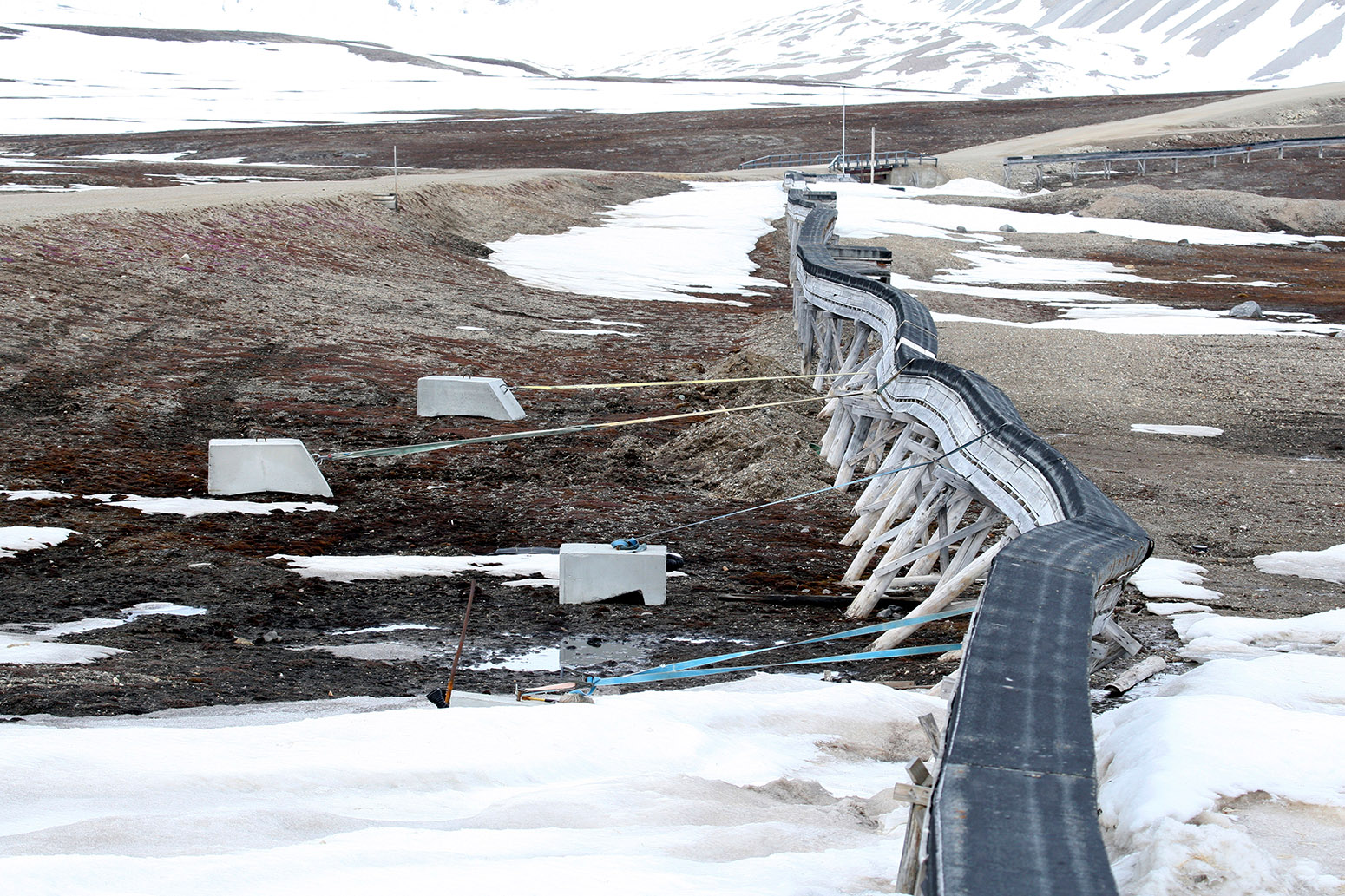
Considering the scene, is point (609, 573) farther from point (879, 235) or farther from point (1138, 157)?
point (1138, 157)

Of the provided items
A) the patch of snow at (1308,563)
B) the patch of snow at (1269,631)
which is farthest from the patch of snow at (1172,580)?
the patch of snow at (1269,631)

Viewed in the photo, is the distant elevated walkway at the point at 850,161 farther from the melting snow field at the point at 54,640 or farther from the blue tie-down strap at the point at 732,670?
the melting snow field at the point at 54,640

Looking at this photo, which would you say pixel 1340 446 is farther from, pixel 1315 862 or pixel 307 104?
pixel 307 104

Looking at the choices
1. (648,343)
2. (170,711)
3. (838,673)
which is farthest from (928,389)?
(648,343)

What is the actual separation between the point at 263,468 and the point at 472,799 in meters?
6.98

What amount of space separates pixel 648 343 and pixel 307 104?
9129 centimetres

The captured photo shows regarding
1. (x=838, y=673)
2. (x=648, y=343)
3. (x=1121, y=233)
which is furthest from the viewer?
(x=1121, y=233)

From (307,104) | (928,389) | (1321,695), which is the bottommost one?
(1321,695)

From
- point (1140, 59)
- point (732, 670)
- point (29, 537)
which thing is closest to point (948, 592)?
point (732, 670)

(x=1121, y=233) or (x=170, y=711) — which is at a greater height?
(x=1121, y=233)

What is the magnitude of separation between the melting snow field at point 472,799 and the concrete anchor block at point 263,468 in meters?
5.21

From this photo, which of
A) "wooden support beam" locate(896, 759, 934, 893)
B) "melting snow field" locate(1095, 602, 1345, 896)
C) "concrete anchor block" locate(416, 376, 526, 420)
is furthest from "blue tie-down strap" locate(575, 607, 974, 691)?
"concrete anchor block" locate(416, 376, 526, 420)

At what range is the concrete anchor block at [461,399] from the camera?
13.6m

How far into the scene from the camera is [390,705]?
5.93 meters
